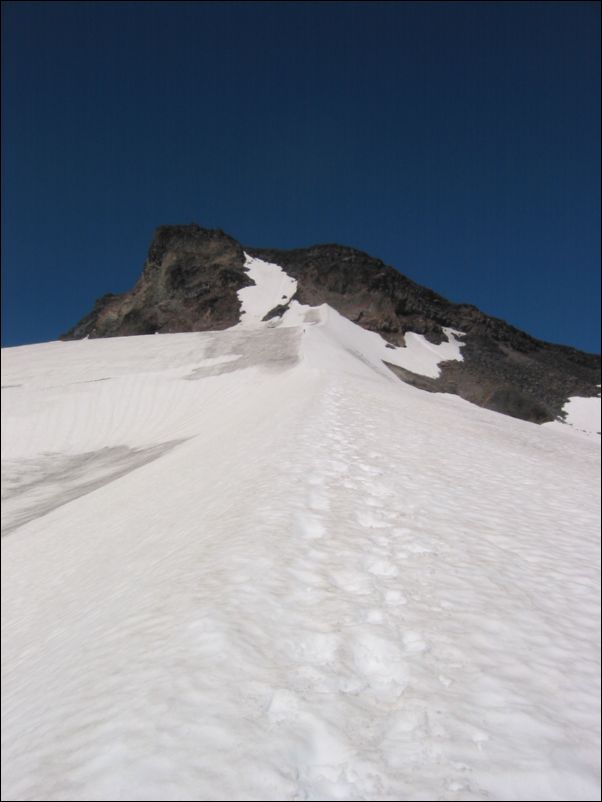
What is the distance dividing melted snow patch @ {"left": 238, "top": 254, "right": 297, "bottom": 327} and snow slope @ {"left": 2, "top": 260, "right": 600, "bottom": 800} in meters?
43.5

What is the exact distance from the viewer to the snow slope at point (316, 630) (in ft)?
6.77

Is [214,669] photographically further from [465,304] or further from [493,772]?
[465,304]

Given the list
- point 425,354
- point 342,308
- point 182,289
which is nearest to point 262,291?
point 182,289

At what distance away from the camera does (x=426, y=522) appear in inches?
198

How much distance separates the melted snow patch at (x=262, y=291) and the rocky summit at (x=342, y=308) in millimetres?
784

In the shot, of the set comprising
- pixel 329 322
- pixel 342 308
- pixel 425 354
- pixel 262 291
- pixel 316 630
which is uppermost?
pixel 262 291

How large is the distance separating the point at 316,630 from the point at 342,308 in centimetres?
5202

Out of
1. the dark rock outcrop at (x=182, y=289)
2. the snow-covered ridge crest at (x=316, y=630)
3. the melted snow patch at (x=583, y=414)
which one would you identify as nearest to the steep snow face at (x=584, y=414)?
the melted snow patch at (x=583, y=414)

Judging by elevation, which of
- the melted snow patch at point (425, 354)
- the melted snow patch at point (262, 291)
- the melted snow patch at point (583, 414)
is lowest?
the melted snow patch at point (583, 414)

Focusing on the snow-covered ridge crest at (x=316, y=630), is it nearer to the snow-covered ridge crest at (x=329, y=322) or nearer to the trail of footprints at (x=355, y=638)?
the trail of footprints at (x=355, y=638)

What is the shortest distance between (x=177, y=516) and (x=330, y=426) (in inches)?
129

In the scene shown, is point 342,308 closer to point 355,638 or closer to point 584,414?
point 584,414

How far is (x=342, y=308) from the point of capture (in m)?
53.6

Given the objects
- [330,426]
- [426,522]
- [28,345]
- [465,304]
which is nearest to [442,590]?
[426,522]
